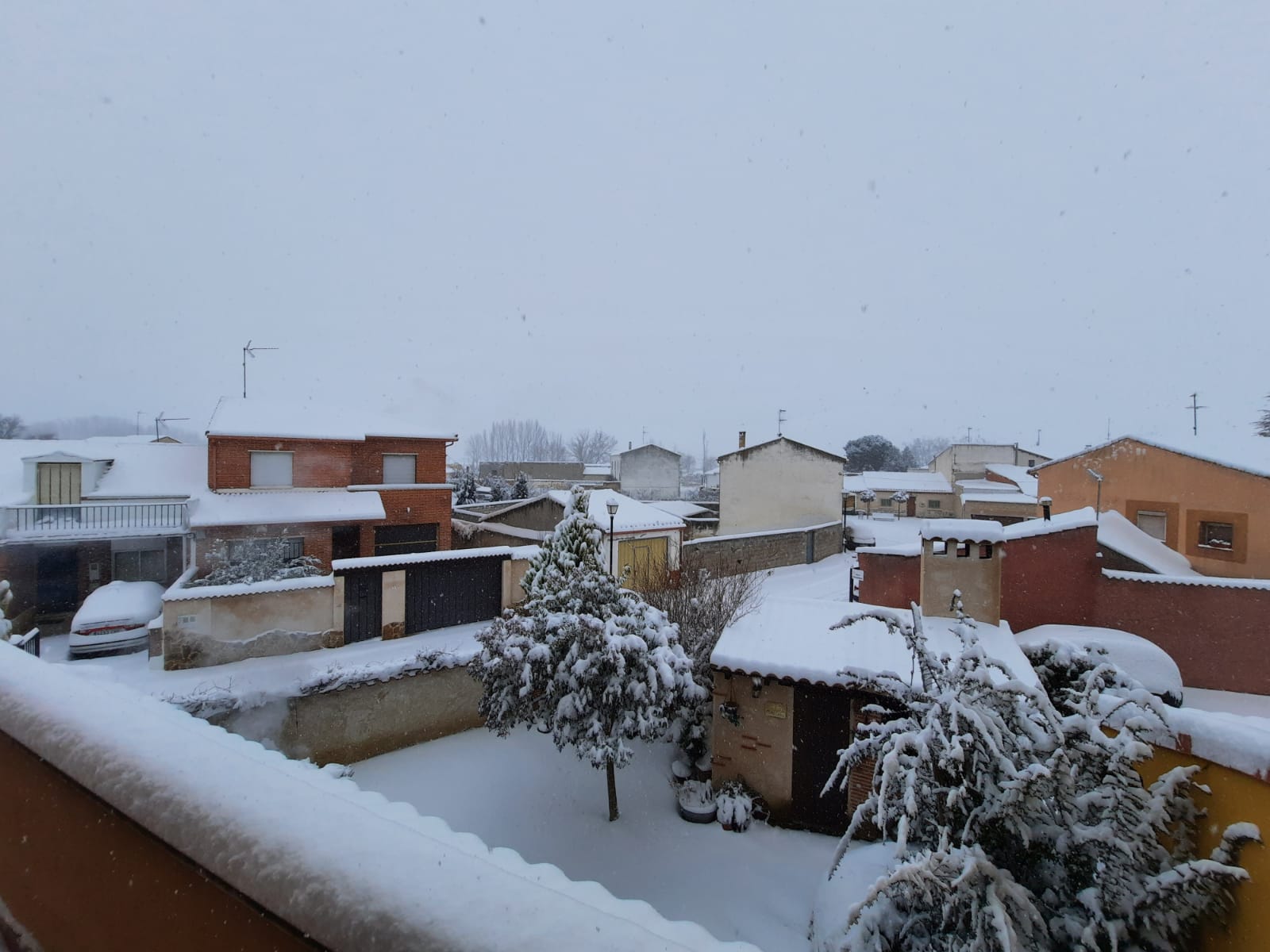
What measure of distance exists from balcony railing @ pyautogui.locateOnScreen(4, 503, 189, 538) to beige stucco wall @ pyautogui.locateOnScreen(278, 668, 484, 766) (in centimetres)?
745

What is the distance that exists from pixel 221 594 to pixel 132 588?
11.4ft

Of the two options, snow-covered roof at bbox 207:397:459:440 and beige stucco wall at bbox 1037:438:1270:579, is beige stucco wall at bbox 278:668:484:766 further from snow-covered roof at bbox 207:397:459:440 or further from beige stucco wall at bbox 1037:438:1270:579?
beige stucco wall at bbox 1037:438:1270:579

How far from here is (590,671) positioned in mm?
6980

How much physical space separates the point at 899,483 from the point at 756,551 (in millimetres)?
24213

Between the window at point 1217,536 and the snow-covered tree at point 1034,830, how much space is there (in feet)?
51.2

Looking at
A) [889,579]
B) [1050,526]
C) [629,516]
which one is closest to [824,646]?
[889,579]

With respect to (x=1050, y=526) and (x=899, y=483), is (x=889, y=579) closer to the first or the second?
(x=1050, y=526)

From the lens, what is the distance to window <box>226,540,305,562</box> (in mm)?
13195

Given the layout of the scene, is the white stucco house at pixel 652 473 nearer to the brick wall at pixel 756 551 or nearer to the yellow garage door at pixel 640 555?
the brick wall at pixel 756 551

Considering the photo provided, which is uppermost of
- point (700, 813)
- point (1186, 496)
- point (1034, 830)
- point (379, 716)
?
point (1186, 496)

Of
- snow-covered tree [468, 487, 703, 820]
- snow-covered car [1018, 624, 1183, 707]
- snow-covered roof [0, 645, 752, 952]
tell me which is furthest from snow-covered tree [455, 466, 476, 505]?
snow-covered roof [0, 645, 752, 952]

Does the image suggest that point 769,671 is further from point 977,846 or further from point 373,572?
point 373,572

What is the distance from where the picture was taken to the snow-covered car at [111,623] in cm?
996

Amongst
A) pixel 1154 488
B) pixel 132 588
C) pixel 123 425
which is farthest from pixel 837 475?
pixel 123 425
